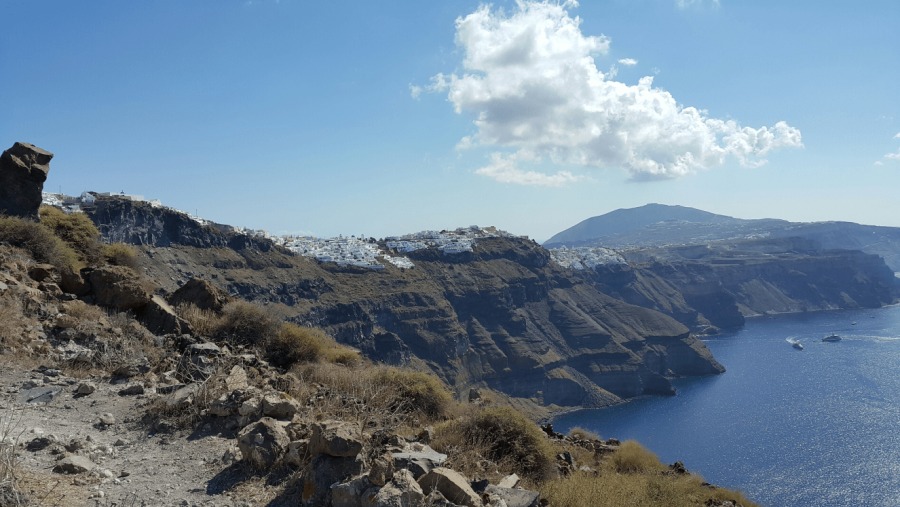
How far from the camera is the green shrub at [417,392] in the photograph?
991 centimetres

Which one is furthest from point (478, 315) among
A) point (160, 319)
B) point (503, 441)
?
point (503, 441)

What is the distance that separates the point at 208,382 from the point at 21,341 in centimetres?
369

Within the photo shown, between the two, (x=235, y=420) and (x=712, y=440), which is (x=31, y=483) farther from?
(x=712, y=440)

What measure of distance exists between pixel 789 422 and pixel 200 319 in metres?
69.5

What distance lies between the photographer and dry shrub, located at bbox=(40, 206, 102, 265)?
46.5 feet

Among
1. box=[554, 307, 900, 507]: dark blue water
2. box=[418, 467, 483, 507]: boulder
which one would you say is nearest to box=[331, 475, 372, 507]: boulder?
box=[418, 467, 483, 507]: boulder

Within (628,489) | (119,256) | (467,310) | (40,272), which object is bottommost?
(467,310)

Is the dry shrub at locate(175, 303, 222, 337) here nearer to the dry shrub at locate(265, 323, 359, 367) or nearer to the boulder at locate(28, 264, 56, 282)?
the dry shrub at locate(265, 323, 359, 367)

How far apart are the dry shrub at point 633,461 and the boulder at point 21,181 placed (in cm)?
1431

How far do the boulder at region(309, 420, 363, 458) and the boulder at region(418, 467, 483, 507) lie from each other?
2.27ft

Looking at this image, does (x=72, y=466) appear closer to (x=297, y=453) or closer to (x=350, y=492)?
(x=297, y=453)

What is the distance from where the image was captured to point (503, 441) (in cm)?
820

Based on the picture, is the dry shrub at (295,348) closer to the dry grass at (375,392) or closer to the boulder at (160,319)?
the dry grass at (375,392)

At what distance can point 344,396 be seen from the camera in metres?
8.66
